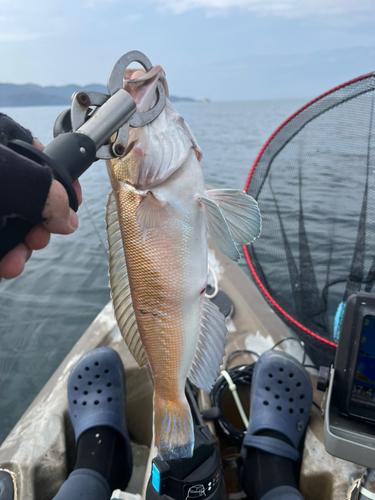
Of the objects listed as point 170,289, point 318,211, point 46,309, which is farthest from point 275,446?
point 46,309

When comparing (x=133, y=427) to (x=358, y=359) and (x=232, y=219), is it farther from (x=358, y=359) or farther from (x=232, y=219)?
(x=232, y=219)

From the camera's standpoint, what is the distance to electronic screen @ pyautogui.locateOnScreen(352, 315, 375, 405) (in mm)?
1418

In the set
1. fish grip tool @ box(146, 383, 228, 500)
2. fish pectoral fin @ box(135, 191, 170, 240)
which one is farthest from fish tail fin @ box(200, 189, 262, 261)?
fish grip tool @ box(146, 383, 228, 500)

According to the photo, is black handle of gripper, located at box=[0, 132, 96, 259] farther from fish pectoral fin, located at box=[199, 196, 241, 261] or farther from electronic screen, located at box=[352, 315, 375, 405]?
electronic screen, located at box=[352, 315, 375, 405]

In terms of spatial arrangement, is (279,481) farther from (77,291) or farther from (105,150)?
(77,291)

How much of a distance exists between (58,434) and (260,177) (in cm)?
204

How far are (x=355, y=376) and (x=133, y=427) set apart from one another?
1696mm

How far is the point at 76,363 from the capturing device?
2.50m

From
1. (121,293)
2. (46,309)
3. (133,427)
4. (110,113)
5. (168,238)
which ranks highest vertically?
(110,113)

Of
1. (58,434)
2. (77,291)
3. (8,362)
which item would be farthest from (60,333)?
(58,434)

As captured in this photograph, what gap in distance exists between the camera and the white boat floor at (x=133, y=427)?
1.79 metres

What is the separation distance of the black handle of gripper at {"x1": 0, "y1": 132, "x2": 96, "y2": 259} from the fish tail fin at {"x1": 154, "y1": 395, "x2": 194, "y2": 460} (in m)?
0.84

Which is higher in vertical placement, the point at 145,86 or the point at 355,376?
the point at 145,86

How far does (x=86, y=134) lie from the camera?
2.97 ft
